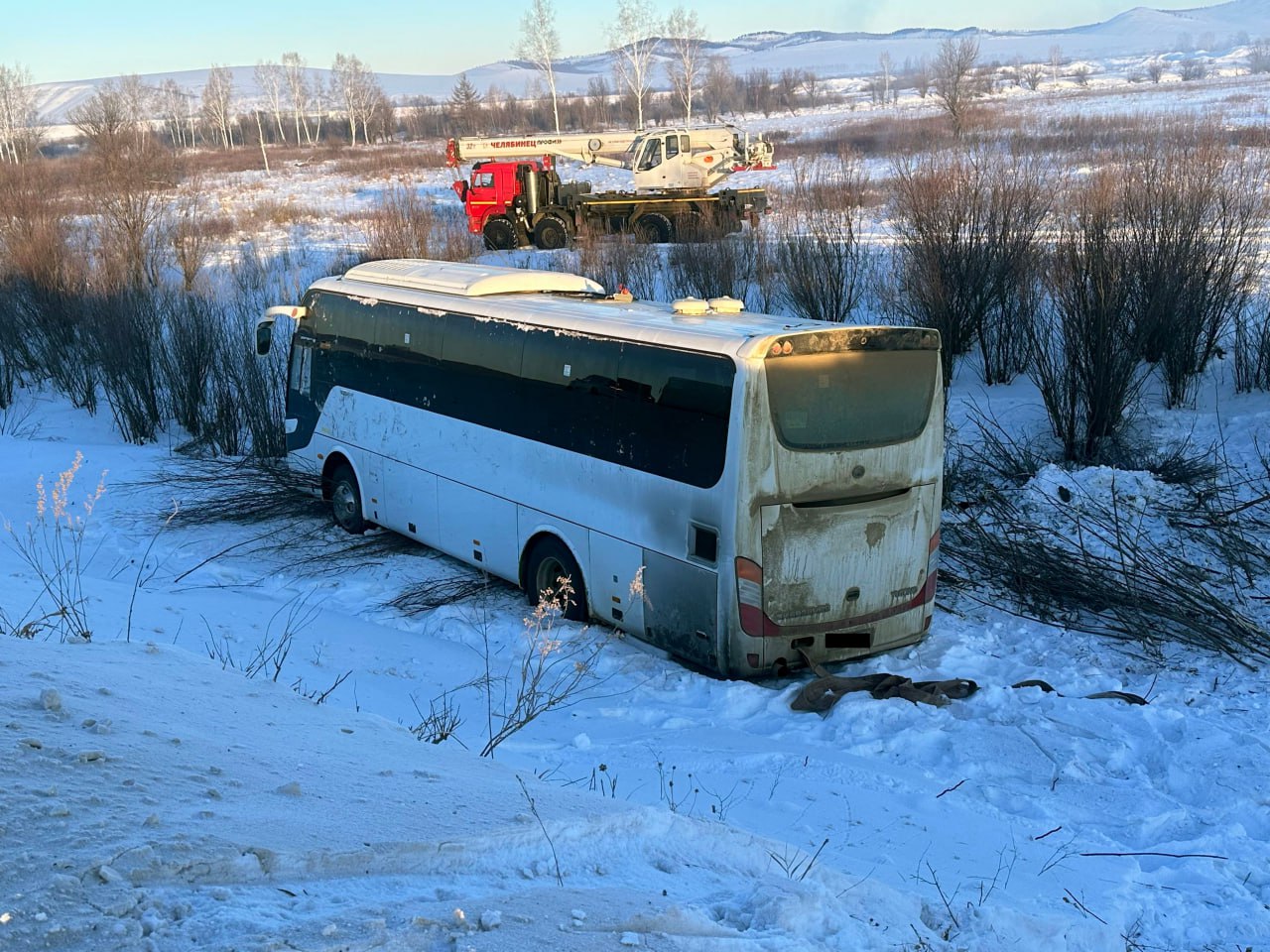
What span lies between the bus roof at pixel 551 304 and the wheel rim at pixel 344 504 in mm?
2186

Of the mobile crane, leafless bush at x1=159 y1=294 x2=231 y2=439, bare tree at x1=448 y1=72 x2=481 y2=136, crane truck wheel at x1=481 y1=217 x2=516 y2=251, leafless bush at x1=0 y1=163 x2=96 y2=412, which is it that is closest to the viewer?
leafless bush at x1=159 y1=294 x2=231 y2=439

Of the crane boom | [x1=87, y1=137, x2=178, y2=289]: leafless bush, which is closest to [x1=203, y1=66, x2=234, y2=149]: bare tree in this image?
the crane boom

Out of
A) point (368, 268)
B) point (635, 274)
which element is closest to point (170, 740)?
point (368, 268)

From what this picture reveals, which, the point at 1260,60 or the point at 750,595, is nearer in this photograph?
the point at 750,595

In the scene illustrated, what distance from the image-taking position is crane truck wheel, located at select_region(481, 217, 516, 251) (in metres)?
32.9

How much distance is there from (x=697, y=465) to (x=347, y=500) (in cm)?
575

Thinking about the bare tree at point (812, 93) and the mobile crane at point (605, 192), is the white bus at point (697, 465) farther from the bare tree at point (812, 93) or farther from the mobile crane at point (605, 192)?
the bare tree at point (812, 93)

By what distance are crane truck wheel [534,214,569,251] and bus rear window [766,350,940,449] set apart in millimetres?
25969

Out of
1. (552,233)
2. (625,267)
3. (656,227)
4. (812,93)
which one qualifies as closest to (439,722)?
(625,267)

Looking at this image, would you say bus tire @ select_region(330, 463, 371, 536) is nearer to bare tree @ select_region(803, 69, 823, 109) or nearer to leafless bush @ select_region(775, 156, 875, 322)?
leafless bush @ select_region(775, 156, 875, 322)

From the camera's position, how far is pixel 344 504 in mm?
12227

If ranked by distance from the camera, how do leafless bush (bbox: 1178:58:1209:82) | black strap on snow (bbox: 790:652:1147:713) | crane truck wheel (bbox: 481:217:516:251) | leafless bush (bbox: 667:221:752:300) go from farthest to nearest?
1. leafless bush (bbox: 1178:58:1209:82)
2. crane truck wheel (bbox: 481:217:516:251)
3. leafless bush (bbox: 667:221:752:300)
4. black strap on snow (bbox: 790:652:1147:713)

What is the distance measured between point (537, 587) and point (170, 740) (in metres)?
5.18

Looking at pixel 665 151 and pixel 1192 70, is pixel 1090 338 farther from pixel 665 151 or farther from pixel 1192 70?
pixel 1192 70
